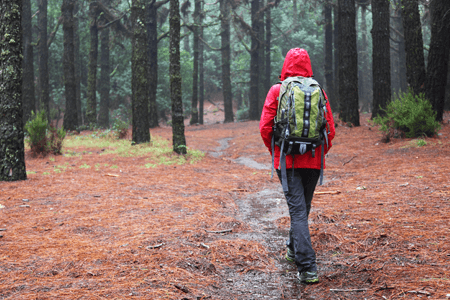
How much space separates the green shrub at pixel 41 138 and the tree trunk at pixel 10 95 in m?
3.66

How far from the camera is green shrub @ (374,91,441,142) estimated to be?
30.3 ft

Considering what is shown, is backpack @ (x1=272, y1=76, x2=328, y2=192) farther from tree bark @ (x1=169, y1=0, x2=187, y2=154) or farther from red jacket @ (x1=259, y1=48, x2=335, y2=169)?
tree bark @ (x1=169, y1=0, x2=187, y2=154)

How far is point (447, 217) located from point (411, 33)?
776 centimetres

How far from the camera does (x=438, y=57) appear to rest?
32.3 feet

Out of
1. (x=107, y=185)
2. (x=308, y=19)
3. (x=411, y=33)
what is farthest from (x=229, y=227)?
(x=308, y=19)

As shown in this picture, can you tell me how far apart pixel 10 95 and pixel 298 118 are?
607cm

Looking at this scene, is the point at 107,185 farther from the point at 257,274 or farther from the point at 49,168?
the point at 257,274

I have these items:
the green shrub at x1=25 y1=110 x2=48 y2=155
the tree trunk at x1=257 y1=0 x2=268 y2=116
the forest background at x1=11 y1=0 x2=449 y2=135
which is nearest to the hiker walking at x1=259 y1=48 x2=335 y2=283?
the green shrub at x1=25 y1=110 x2=48 y2=155

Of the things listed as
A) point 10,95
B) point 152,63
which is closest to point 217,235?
point 10,95

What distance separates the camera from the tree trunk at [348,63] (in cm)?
1355

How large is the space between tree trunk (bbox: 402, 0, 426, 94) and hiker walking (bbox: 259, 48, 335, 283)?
26.3 feet

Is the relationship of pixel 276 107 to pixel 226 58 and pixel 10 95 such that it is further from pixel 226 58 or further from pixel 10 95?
pixel 226 58

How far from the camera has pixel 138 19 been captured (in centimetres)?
1268

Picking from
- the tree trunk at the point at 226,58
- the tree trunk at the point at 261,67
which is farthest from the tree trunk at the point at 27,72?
the tree trunk at the point at 261,67
